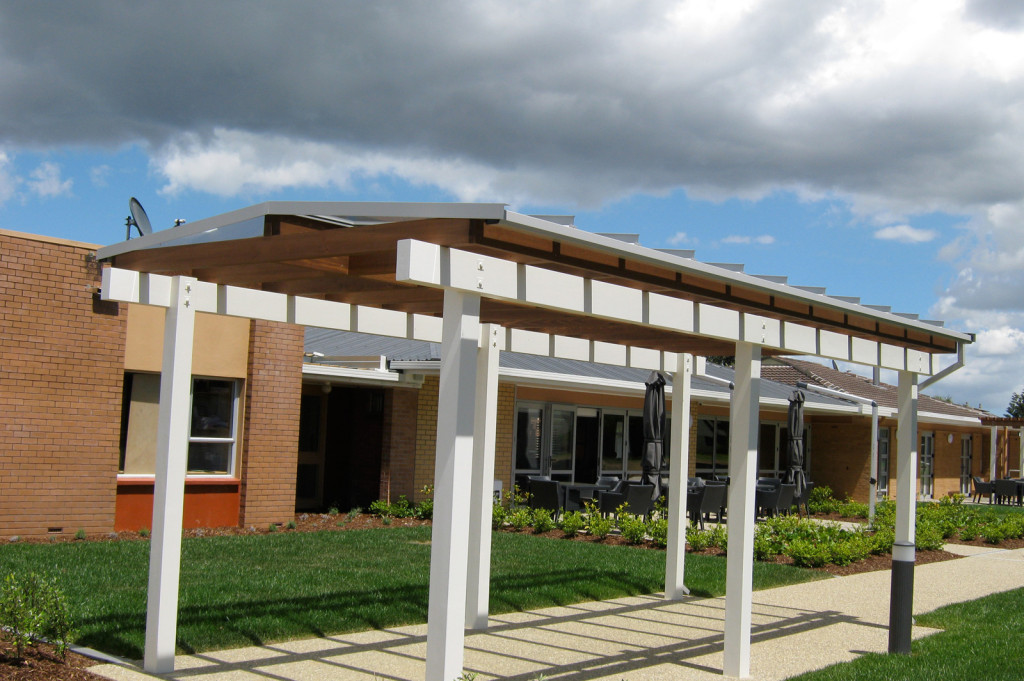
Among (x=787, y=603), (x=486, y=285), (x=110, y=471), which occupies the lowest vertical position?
(x=787, y=603)

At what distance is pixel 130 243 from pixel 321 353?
12471 mm

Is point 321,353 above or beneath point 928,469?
above

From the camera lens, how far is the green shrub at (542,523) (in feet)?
52.4

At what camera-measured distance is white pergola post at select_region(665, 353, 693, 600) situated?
413 inches

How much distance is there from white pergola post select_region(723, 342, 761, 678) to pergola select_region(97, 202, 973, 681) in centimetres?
1

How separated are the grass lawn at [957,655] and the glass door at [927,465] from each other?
23.8 meters

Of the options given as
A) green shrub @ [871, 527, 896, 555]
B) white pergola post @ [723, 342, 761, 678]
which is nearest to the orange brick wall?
green shrub @ [871, 527, 896, 555]

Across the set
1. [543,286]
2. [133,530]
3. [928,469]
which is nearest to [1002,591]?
[543,286]

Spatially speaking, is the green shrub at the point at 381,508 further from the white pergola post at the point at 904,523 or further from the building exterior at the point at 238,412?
the white pergola post at the point at 904,523

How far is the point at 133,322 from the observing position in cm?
1408

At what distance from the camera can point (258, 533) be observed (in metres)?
15.1

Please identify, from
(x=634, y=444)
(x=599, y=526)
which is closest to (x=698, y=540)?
(x=599, y=526)

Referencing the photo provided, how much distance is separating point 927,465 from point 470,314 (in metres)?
31.5

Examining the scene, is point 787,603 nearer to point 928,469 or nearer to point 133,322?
point 133,322
